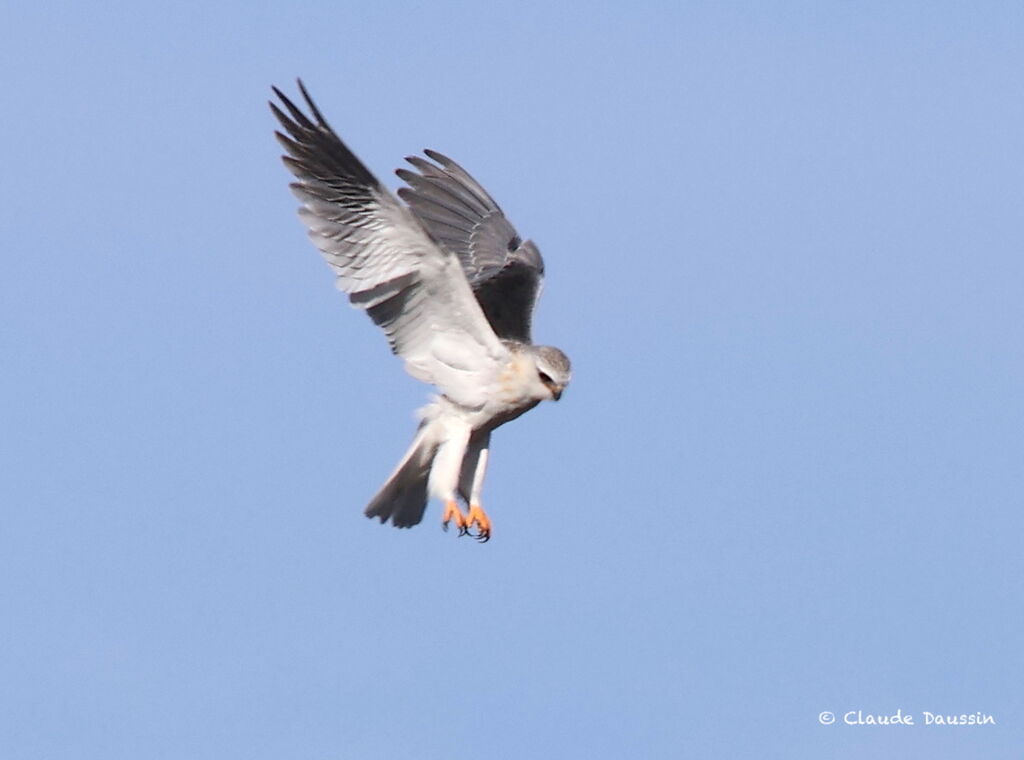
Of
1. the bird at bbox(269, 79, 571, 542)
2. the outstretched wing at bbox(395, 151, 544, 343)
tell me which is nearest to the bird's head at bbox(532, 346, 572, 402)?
the bird at bbox(269, 79, 571, 542)

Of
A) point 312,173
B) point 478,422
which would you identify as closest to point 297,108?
point 312,173

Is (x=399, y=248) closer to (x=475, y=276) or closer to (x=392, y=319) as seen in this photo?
(x=392, y=319)

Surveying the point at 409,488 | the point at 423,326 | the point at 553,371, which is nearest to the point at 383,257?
the point at 423,326

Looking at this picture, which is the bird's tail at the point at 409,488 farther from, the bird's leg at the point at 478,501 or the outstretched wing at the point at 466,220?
the outstretched wing at the point at 466,220

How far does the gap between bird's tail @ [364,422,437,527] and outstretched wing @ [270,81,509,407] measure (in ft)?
1.94

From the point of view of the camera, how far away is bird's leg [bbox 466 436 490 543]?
15.4 metres

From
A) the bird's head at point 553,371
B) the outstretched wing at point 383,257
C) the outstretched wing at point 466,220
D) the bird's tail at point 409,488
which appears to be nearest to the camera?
the outstretched wing at point 383,257

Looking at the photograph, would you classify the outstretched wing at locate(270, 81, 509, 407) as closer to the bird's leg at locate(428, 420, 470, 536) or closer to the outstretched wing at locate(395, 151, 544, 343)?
the bird's leg at locate(428, 420, 470, 536)

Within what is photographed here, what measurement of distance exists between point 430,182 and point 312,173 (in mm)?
3972

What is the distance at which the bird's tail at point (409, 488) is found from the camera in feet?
50.5

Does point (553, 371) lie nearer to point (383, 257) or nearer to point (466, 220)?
point (383, 257)

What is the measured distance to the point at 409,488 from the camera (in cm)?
1564

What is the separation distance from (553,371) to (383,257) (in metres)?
1.51

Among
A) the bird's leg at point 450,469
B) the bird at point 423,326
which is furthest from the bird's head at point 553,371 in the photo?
the bird's leg at point 450,469
